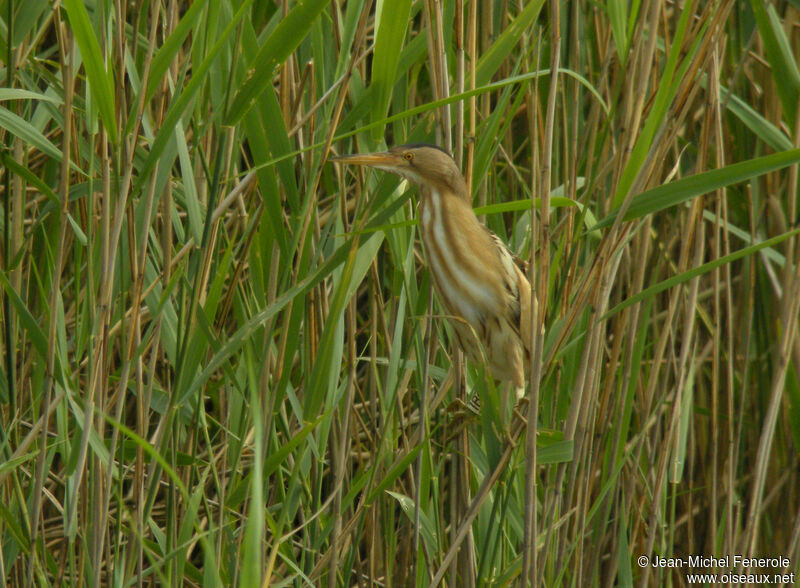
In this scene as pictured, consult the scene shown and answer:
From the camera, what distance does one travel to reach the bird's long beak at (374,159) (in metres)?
1.30

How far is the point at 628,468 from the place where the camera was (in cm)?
182

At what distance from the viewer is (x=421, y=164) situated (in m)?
1.39

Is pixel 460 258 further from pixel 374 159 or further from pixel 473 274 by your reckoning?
pixel 374 159

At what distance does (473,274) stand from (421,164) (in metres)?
0.20

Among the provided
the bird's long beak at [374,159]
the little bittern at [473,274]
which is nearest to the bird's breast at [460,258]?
the little bittern at [473,274]

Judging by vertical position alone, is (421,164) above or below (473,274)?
above

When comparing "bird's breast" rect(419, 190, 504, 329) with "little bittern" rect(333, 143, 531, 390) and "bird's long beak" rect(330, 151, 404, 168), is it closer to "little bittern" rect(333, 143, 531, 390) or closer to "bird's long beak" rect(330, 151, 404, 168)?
"little bittern" rect(333, 143, 531, 390)

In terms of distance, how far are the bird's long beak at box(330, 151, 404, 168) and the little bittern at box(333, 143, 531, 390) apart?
48 millimetres

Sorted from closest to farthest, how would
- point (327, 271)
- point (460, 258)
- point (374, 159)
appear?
point (327, 271)
point (374, 159)
point (460, 258)

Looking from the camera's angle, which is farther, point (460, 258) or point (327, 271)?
point (460, 258)

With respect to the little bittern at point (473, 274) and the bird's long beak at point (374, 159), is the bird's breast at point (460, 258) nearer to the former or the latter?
the little bittern at point (473, 274)

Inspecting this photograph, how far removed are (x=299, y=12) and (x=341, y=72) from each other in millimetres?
200

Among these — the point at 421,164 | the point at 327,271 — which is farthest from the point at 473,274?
the point at 327,271

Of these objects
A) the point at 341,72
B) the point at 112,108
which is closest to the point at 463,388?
the point at 341,72
